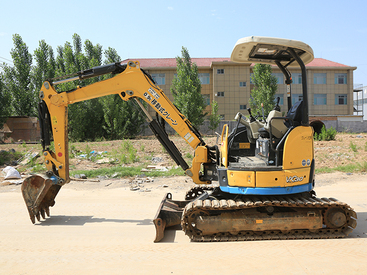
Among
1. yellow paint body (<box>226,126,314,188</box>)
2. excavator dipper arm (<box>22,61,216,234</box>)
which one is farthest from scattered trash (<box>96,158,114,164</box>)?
yellow paint body (<box>226,126,314,188</box>)

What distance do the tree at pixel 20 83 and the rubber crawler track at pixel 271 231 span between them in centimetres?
3137

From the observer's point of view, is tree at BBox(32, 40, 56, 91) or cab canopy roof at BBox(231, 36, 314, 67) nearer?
cab canopy roof at BBox(231, 36, 314, 67)

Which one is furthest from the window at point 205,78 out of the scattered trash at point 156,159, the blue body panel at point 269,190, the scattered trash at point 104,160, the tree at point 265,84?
the blue body panel at point 269,190

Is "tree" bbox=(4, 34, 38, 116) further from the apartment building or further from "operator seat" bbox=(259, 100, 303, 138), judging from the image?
"operator seat" bbox=(259, 100, 303, 138)

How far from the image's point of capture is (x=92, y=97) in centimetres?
637

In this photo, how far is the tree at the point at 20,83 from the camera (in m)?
31.3

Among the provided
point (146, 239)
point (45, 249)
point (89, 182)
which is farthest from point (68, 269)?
point (89, 182)

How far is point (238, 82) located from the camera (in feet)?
120

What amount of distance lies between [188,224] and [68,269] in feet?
6.65

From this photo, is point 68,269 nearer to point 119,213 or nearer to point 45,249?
point 45,249

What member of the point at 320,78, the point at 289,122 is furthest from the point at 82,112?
the point at 320,78

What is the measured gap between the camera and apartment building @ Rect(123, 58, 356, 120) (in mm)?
36438

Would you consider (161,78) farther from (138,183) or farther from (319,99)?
(138,183)

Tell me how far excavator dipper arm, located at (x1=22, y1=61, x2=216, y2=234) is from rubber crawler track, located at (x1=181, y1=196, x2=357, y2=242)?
1.51 m
